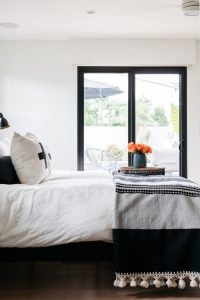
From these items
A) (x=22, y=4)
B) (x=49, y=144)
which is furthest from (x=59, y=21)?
(x=49, y=144)

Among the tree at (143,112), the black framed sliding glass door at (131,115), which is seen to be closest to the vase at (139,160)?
the black framed sliding glass door at (131,115)

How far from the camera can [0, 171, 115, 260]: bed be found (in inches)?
99.4

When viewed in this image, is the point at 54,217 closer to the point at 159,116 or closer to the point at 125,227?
the point at 125,227

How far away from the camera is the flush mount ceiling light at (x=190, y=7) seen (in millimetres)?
4045

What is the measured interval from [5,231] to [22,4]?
2.71 metres

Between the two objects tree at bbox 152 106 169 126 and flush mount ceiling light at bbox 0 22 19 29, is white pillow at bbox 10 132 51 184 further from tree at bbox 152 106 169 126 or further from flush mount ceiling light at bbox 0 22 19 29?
tree at bbox 152 106 169 126

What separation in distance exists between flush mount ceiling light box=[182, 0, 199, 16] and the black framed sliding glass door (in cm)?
159

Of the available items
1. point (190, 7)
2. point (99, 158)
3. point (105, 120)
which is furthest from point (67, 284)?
point (105, 120)

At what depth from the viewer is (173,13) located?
4.52 meters

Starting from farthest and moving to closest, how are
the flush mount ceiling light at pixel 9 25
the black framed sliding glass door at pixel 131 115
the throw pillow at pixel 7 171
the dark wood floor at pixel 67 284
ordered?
the black framed sliding glass door at pixel 131 115 < the flush mount ceiling light at pixel 9 25 < the throw pillow at pixel 7 171 < the dark wood floor at pixel 67 284

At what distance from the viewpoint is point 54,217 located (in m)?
2.54

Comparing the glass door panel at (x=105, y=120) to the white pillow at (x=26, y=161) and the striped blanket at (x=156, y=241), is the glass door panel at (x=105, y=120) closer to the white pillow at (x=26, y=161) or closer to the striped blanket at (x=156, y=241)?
the white pillow at (x=26, y=161)

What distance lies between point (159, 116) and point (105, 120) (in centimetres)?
82

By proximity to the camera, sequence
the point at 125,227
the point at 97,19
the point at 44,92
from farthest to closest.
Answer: the point at 44,92 < the point at 97,19 < the point at 125,227
